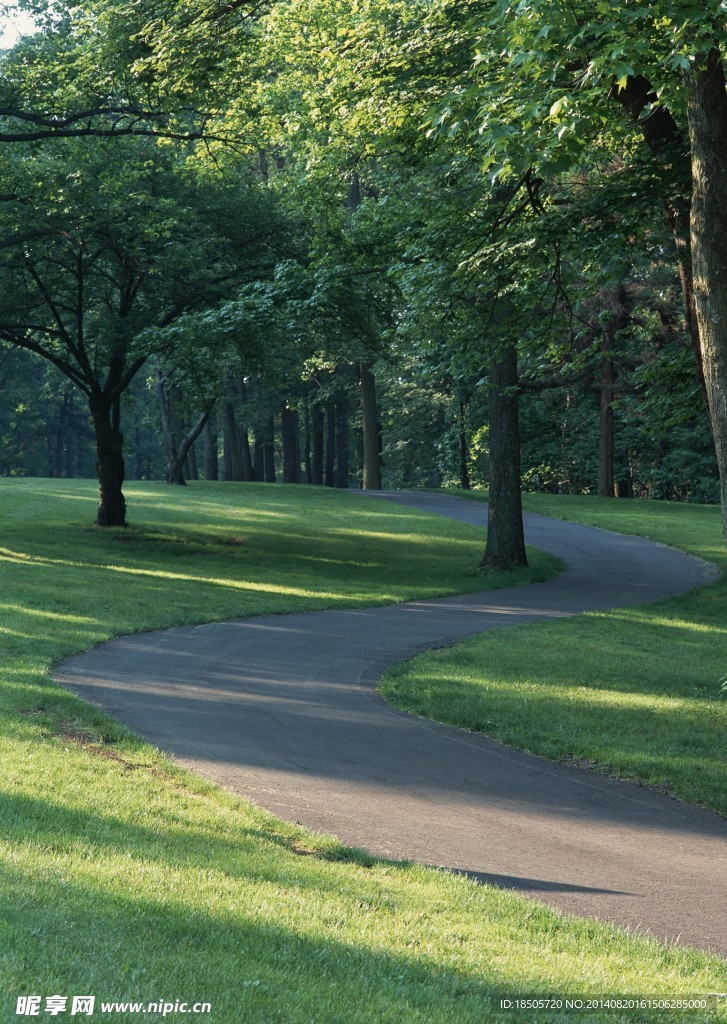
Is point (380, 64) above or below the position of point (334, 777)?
above

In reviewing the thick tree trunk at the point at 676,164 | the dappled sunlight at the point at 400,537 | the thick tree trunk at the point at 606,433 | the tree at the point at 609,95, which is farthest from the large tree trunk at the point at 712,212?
the thick tree trunk at the point at 606,433

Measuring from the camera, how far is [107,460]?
91.2ft

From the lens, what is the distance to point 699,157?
8.84 metres

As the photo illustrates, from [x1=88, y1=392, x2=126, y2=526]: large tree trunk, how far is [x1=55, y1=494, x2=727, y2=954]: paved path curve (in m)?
14.2

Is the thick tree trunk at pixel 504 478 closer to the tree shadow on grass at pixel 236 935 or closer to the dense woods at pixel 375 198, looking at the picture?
the dense woods at pixel 375 198

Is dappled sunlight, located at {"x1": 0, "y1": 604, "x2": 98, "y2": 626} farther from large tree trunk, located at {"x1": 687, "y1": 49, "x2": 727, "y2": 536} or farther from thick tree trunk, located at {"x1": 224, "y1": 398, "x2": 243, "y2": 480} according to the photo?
thick tree trunk, located at {"x1": 224, "y1": 398, "x2": 243, "y2": 480}

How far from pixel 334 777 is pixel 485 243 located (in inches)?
339

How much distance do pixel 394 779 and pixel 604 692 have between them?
444cm

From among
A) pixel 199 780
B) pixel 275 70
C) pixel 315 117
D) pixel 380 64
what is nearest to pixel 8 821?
pixel 199 780

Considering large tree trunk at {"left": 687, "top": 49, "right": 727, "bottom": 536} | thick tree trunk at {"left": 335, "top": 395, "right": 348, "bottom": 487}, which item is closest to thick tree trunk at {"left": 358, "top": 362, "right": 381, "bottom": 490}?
thick tree trunk at {"left": 335, "top": 395, "right": 348, "bottom": 487}

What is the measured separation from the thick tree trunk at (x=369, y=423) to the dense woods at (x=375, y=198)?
360 inches

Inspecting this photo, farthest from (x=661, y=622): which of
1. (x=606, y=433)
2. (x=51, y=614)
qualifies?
(x=606, y=433)

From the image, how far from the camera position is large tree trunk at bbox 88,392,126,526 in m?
27.5

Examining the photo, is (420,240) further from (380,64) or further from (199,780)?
(199,780)
